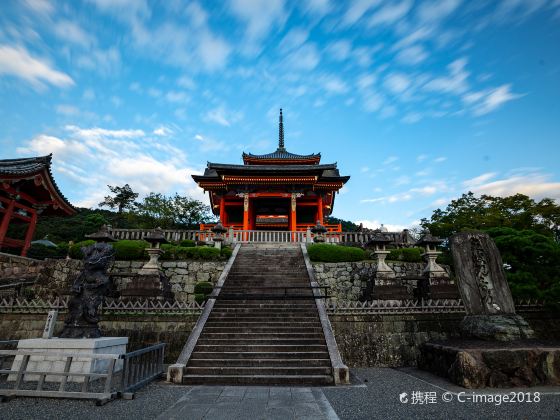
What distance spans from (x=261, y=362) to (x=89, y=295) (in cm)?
520

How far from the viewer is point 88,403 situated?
5.50m

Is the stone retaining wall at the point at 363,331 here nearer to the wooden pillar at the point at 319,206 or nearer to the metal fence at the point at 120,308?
the metal fence at the point at 120,308

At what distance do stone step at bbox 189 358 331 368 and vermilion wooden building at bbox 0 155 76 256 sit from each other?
15.4 meters

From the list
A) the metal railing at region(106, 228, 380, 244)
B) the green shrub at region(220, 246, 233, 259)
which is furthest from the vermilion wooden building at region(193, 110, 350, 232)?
the green shrub at region(220, 246, 233, 259)

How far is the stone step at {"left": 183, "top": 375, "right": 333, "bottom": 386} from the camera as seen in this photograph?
7.06 m

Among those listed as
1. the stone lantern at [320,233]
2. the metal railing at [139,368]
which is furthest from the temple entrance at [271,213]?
the metal railing at [139,368]

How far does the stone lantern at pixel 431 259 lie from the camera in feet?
40.8

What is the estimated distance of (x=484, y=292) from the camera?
796 centimetres

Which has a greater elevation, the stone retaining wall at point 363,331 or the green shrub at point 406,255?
the green shrub at point 406,255

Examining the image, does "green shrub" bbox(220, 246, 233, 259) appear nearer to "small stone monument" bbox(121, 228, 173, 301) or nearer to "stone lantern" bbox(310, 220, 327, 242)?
"small stone monument" bbox(121, 228, 173, 301)

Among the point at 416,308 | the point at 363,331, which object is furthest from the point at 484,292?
the point at 363,331

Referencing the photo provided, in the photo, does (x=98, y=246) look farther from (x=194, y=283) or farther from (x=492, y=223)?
(x=492, y=223)

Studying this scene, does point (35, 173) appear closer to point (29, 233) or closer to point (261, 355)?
point (29, 233)

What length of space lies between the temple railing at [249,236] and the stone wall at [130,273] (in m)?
3.13
